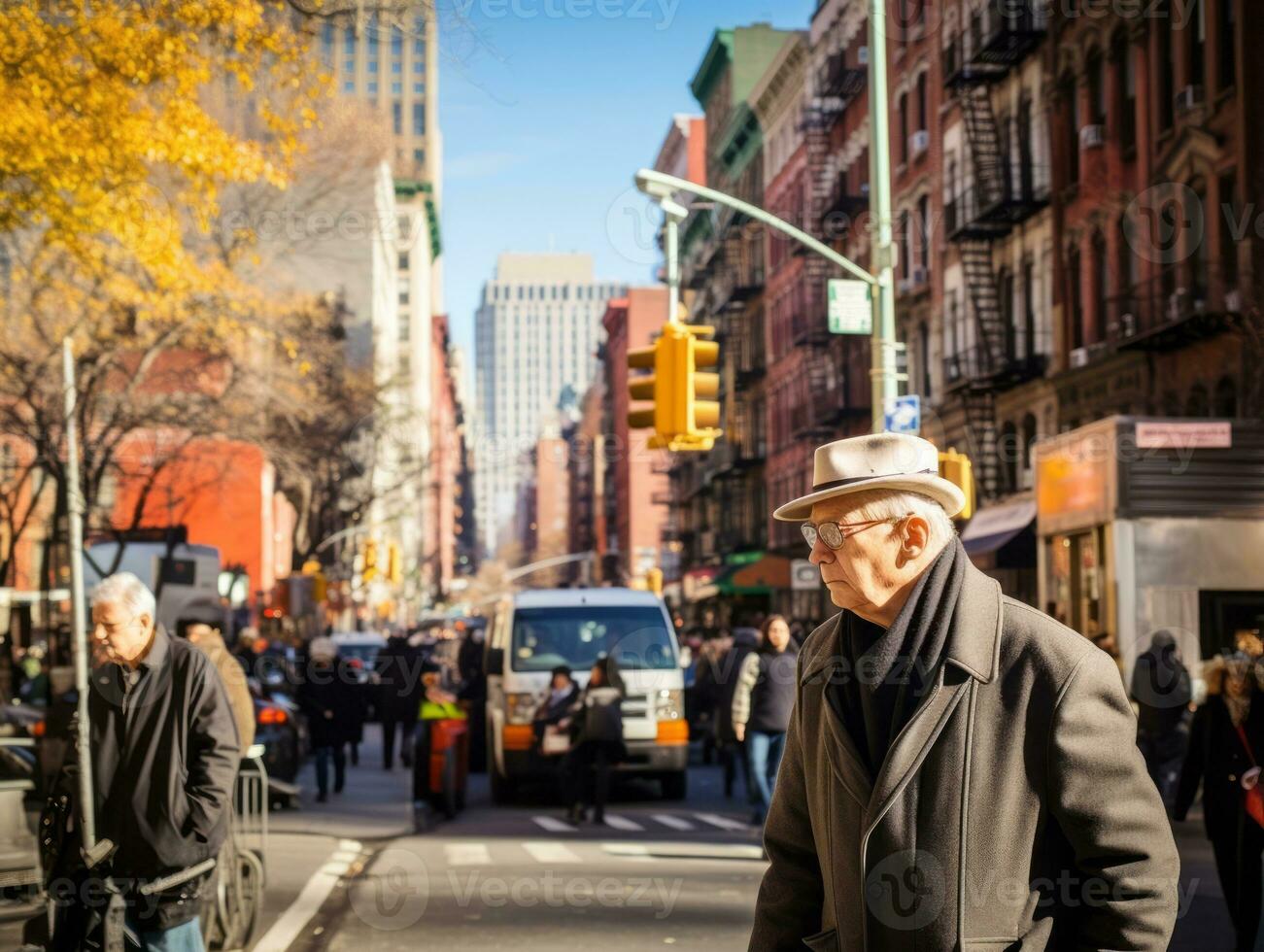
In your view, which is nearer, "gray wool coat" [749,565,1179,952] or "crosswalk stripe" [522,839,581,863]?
"gray wool coat" [749,565,1179,952]

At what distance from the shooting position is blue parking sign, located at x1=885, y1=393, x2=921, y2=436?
1752cm

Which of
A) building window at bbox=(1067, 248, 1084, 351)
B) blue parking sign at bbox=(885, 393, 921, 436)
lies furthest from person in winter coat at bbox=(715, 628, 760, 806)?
building window at bbox=(1067, 248, 1084, 351)

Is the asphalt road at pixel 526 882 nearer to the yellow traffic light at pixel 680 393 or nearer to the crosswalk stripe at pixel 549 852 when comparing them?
the crosswalk stripe at pixel 549 852

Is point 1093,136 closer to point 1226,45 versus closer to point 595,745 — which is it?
point 1226,45

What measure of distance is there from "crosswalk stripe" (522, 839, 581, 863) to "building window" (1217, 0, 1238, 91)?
1633 centimetres

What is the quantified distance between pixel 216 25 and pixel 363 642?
30651 mm

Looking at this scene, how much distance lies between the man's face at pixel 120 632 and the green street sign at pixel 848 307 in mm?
12298

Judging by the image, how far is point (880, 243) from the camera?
18.1 meters

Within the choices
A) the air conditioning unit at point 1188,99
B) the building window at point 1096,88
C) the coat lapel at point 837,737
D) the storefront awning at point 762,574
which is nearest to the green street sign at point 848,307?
the air conditioning unit at point 1188,99

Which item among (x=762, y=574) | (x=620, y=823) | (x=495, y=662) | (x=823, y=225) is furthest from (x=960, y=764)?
(x=823, y=225)

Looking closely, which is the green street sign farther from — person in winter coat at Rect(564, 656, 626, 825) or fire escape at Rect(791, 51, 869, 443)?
fire escape at Rect(791, 51, 869, 443)

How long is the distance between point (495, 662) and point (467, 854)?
255 inches

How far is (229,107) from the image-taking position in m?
41.9

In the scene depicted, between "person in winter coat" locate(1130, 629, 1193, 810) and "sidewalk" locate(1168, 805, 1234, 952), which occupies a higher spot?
"person in winter coat" locate(1130, 629, 1193, 810)
